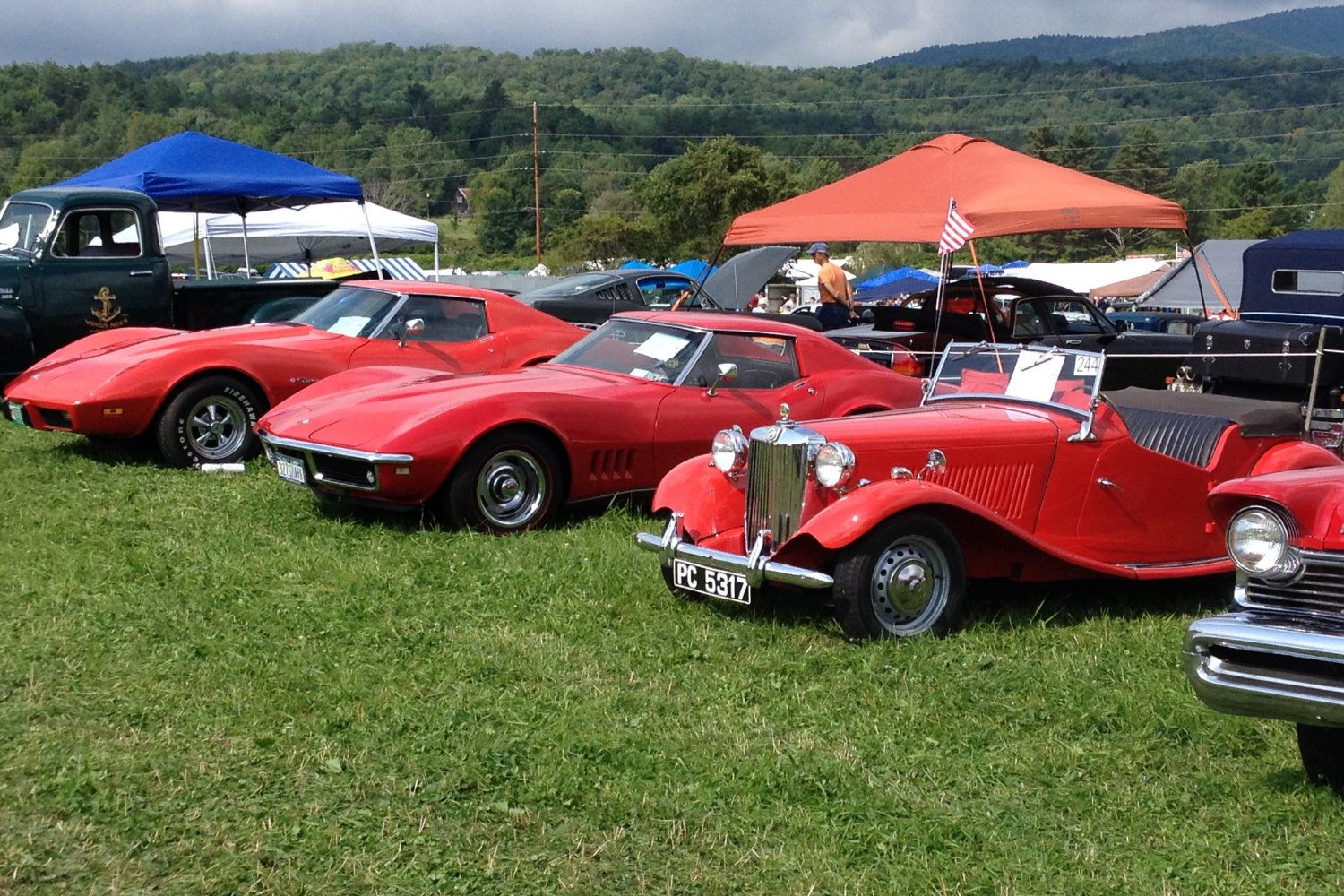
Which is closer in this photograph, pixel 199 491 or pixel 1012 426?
pixel 1012 426

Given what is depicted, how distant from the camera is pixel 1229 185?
84.7 metres

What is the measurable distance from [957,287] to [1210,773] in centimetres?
972

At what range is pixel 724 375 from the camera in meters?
7.83

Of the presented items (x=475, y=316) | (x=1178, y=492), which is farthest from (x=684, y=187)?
(x=1178, y=492)

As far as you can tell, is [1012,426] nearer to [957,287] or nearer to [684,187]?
[957,287]

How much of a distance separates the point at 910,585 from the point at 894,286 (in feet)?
115

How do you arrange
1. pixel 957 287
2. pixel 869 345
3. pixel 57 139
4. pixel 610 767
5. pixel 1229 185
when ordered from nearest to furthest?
pixel 610 767 → pixel 869 345 → pixel 957 287 → pixel 57 139 → pixel 1229 185

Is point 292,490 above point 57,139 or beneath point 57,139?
beneath

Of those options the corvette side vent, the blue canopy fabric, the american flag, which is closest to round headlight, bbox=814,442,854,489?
the corvette side vent

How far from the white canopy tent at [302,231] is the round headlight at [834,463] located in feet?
40.5

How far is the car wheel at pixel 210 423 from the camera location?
30.5ft

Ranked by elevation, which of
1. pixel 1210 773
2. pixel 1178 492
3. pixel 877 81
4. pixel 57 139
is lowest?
pixel 1210 773

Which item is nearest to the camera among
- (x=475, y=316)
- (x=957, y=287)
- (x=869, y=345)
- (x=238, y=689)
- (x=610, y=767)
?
(x=610, y=767)

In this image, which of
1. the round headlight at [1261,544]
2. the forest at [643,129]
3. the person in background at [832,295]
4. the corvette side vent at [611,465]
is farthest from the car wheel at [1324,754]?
the forest at [643,129]
